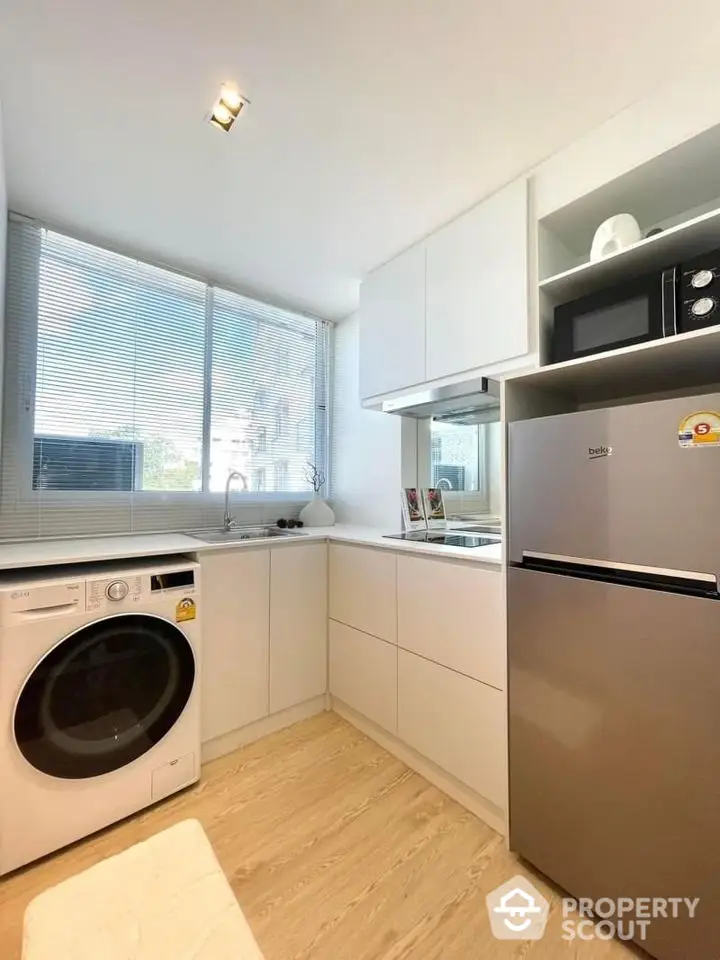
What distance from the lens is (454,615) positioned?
5.47 ft

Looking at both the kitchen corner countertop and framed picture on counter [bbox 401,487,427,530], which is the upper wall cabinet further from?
the kitchen corner countertop

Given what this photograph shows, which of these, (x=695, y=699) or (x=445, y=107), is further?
(x=445, y=107)

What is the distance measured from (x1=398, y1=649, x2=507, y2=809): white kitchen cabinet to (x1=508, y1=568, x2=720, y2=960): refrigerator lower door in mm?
116

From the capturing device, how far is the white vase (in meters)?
2.82

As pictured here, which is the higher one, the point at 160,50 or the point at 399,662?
the point at 160,50

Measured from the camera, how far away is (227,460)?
104 inches

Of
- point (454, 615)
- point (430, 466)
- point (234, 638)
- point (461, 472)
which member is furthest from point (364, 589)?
point (461, 472)

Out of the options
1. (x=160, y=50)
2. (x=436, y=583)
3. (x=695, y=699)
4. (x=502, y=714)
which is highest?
(x=160, y=50)

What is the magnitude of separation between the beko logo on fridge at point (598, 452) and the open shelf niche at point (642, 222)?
1.82ft

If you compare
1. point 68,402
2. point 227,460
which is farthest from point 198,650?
point 68,402

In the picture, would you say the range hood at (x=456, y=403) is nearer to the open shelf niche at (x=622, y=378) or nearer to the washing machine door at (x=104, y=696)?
the open shelf niche at (x=622, y=378)

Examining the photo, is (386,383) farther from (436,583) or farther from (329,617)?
(329,617)

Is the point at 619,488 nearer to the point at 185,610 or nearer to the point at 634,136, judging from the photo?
the point at 634,136

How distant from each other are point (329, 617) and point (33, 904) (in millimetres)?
1471
